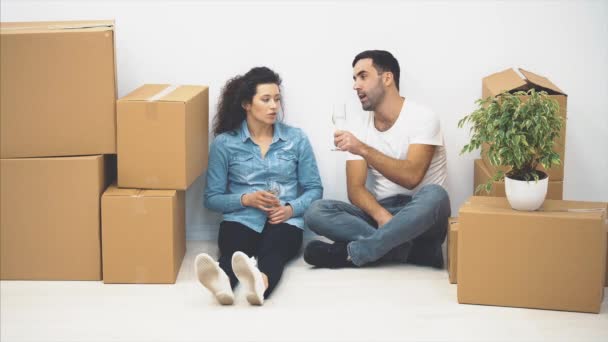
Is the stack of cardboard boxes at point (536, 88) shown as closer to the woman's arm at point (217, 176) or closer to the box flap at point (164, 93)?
the woman's arm at point (217, 176)

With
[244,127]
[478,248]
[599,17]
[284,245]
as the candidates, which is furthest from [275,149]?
[599,17]

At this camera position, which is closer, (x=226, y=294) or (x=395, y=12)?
(x=226, y=294)

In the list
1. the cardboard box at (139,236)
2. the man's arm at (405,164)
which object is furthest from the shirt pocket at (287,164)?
the cardboard box at (139,236)

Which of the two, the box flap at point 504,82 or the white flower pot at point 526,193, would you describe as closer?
the white flower pot at point 526,193

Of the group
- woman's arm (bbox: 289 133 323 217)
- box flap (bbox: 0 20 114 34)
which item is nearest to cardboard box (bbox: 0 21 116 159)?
box flap (bbox: 0 20 114 34)

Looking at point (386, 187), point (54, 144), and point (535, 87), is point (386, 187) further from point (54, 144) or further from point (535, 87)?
point (54, 144)

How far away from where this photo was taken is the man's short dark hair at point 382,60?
363 cm

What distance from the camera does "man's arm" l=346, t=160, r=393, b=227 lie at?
3604 mm

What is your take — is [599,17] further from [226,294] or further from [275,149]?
[226,294]

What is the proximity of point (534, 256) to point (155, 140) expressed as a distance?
1.46m

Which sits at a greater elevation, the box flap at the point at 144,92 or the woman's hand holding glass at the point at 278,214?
the box flap at the point at 144,92

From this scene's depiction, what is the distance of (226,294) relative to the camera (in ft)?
9.91

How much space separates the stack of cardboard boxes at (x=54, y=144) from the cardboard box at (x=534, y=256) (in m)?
1.41

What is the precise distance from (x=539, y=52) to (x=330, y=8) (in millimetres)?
929
